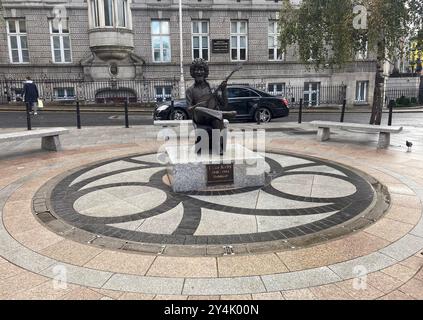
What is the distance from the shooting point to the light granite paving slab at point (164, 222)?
4844 millimetres

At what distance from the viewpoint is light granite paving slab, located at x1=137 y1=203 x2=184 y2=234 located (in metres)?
4.84

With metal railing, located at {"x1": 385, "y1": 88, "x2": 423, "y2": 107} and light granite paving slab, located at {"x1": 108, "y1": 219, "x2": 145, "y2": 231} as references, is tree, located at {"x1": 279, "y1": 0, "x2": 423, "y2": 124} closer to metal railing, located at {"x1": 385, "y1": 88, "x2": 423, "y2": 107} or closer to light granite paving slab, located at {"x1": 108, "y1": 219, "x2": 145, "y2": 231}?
light granite paving slab, located at {"x1": 108, "y1": 219, "x2": 145, "y2": 231}

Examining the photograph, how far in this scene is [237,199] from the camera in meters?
6.07

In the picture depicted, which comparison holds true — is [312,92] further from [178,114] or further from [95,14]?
[95,14]

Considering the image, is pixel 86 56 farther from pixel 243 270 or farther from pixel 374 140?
pixel 243 270

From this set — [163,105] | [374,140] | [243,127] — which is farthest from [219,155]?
[163,105]

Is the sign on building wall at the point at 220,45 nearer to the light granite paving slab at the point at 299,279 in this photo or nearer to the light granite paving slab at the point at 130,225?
the light granite paving slab at the point at 130,225

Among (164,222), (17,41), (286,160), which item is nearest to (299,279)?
(164,222)

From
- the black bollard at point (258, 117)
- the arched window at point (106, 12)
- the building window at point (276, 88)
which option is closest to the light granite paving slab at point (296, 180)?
the black bollard at point (258, 117)

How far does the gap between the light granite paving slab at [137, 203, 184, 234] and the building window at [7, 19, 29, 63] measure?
26.3 meters

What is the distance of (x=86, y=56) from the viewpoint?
26.4 m

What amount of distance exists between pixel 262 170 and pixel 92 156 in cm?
A: 499

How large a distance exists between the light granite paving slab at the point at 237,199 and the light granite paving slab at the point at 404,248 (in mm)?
2069

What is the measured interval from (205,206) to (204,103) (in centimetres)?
221
